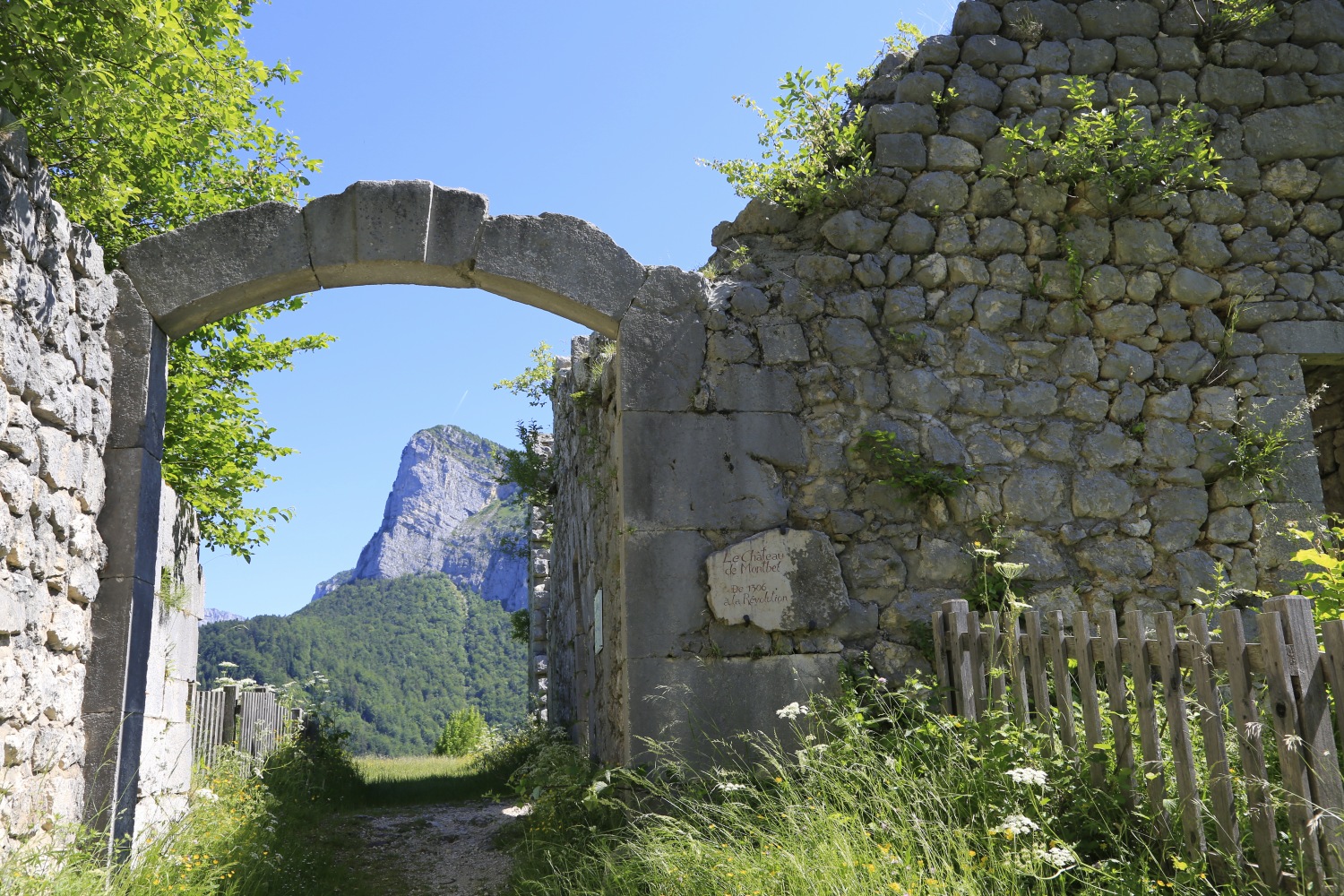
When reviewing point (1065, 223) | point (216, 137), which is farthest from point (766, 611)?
point (216, 137)

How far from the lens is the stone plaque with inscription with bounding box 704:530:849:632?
4.61 meters

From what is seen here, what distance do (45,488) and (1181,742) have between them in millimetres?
4067

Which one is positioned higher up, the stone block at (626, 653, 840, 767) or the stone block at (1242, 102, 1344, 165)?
the stone block at (1242, 102, 1344, 165)

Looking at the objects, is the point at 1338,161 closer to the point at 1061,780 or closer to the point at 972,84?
the point at 972,84

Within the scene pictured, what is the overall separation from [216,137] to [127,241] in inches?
55.6

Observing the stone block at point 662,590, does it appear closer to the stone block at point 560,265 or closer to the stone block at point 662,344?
the stone block at point 662,344

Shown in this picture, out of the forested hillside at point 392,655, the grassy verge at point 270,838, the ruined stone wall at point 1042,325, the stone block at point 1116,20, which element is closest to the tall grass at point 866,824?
the ruined stone wall at point 1042,325

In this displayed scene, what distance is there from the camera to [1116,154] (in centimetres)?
519

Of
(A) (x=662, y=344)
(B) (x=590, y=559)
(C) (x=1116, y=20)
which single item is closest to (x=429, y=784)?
(B) (x=590, y=559)

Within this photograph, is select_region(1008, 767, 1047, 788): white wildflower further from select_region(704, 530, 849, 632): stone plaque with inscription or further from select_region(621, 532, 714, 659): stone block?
select_region(621, 532, 714, 659): stone block

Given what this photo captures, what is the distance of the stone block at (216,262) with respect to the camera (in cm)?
453

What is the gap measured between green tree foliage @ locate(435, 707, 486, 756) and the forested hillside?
45.2ft

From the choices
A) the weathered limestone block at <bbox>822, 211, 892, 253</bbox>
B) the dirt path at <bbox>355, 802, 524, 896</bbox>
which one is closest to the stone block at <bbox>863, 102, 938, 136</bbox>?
the weathered limestone block at <bbox>822, 211, 892, 253</bbox>

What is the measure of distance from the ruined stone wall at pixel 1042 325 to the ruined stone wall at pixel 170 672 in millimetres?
2589
